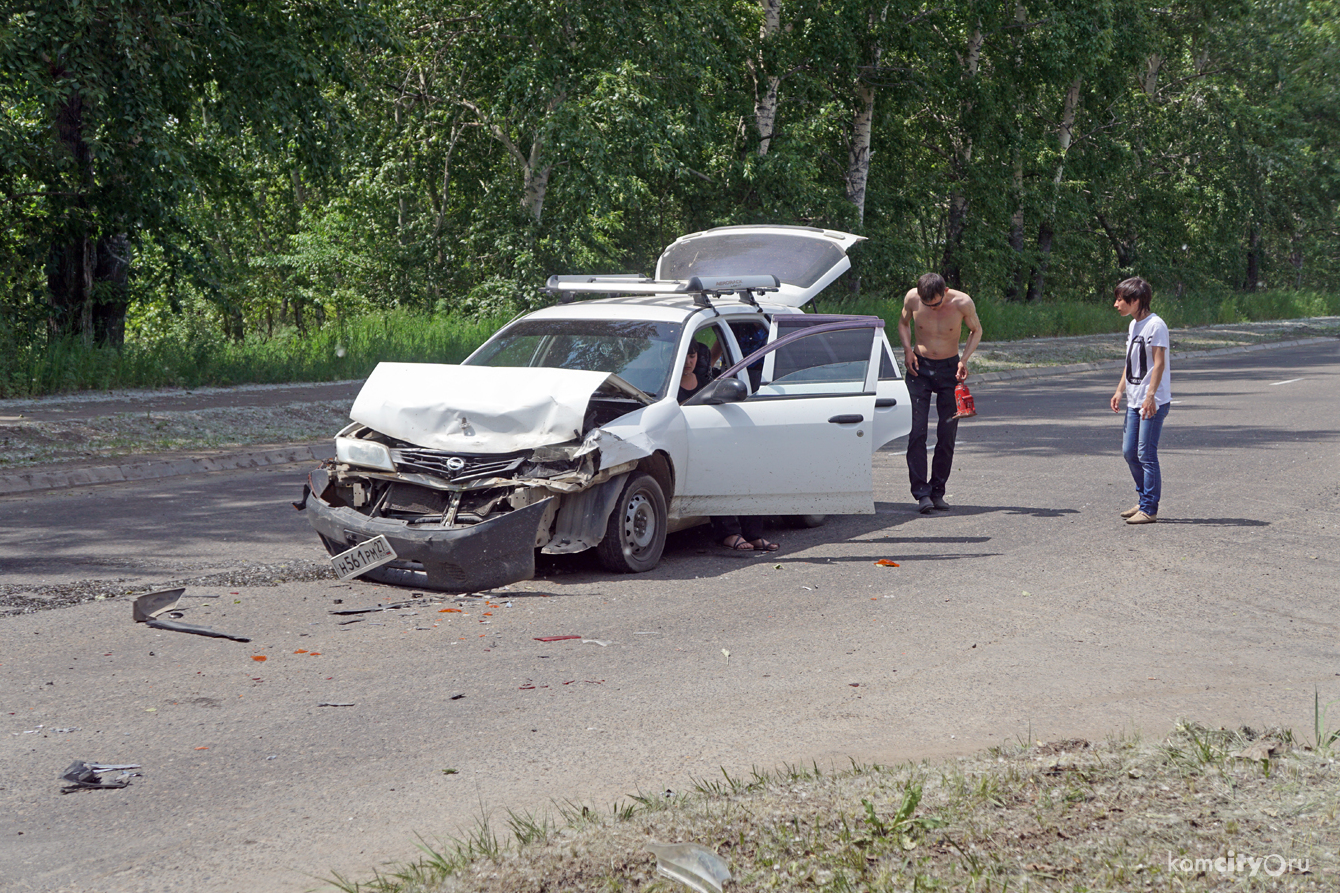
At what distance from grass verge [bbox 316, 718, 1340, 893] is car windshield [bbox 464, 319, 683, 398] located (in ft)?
A: 14.8

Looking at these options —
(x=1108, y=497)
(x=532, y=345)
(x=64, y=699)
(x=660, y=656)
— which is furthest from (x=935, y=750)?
(x=1108, y=497)

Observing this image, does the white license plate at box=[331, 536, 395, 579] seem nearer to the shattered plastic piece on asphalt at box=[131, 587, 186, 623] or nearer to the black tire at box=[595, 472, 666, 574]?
the shattered plastic piece on asphalt at box=[131, 587, 186, 623]

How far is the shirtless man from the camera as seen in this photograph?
10.3 meters

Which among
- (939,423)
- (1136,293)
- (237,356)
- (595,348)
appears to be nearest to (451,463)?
(595,348)

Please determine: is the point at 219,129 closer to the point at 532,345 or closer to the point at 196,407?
the point at 196,407

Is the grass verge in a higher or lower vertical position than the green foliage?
lower

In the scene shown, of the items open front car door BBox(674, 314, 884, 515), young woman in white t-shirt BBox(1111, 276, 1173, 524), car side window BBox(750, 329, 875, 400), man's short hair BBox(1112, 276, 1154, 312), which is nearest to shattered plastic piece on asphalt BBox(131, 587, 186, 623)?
open front car door BBox(674, 314, 884, 515)

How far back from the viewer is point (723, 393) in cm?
823

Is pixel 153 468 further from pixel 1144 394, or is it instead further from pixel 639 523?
pixel 1144 394

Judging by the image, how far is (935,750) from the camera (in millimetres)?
4664

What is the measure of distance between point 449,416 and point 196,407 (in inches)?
381

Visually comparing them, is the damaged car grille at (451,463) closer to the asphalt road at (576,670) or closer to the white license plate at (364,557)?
the white license plate at (364,557)

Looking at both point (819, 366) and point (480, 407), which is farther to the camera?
point (819, 366)
